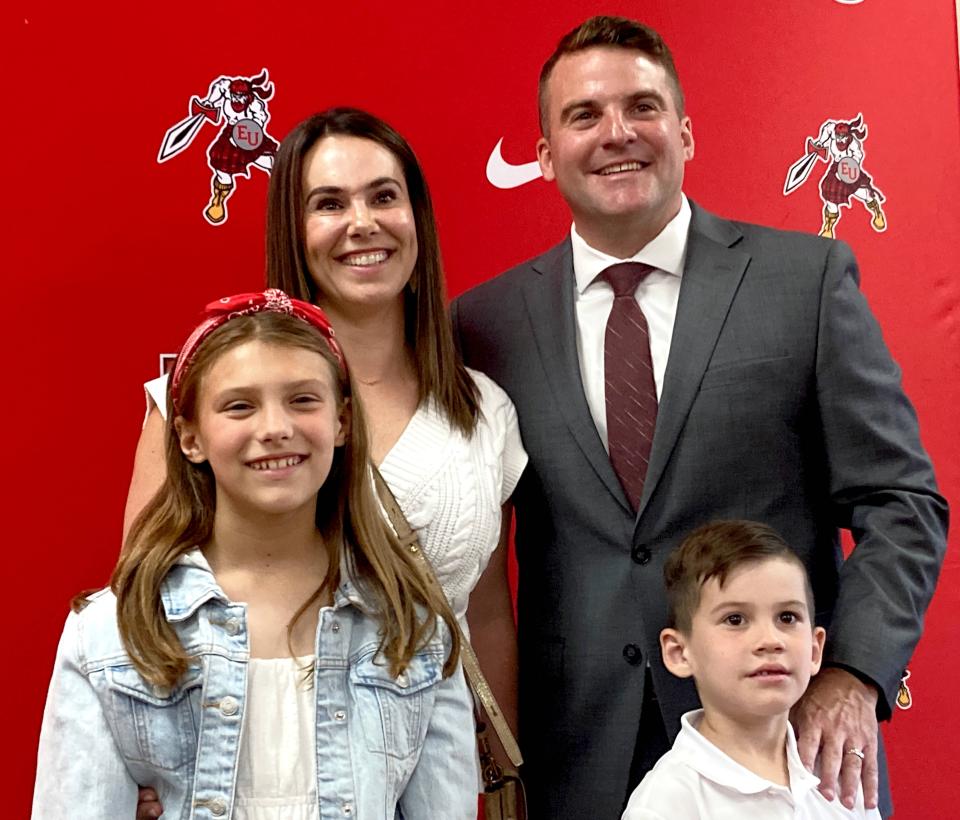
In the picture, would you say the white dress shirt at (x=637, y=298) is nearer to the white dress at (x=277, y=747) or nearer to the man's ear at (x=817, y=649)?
the man's ear at (x=817, y=649)

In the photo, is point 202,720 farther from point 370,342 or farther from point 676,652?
point 370,342

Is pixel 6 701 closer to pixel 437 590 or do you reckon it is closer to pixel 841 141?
pixel 437 590

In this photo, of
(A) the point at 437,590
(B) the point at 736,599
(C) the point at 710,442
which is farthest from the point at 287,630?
(C) the point at 710,442

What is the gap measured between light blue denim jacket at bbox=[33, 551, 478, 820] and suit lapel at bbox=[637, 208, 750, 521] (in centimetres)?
57

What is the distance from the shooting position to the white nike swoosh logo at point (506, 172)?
113 inches

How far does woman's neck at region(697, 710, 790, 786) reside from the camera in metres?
1.79

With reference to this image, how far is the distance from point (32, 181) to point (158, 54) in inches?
14.4

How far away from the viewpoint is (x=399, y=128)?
2824 mm

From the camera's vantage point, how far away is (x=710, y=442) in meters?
2.14

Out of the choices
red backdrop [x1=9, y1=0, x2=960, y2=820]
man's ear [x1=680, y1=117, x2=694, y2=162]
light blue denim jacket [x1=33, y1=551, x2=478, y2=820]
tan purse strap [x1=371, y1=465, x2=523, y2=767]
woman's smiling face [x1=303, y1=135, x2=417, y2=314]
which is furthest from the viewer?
red backdrop [x1=9, y1=0, x2=960, y2=820]

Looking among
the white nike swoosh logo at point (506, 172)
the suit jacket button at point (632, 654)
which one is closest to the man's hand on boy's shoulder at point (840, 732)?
the suit jacket button at point (632, 654)

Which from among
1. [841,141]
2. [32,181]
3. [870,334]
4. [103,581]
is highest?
[841,141]

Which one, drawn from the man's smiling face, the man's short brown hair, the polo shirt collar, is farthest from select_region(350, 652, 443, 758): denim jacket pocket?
the man's short brown hair

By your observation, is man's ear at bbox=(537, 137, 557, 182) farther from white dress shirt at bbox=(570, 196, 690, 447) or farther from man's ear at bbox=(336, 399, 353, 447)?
man's ear at bbox=(336, 399, 353, 447)
